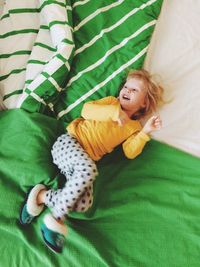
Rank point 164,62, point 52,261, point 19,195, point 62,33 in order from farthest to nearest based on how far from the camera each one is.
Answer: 1. point 164,62
2. point 62,33
3. point 19,195
4. point 52,261

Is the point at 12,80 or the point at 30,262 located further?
the point at 12,80

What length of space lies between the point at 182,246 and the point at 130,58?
718mm

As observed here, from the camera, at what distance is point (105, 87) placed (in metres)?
1.40

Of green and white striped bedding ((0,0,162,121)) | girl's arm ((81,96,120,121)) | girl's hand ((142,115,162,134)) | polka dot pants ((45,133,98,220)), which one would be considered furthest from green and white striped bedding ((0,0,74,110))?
girl's hand ((142,115,162,134))

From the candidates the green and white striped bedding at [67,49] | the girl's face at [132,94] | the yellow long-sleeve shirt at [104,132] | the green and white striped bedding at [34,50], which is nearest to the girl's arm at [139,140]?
the yellow long-sleeve shirt at [104,132]

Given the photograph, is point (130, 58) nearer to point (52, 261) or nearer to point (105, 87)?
point (105, 87)

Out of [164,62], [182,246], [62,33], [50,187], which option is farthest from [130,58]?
[182,246]

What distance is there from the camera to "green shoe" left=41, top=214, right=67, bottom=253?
1.09 meters

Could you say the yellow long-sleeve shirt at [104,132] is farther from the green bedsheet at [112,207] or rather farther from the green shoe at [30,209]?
the green shoe at [30,209]

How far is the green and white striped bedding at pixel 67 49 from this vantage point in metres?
1.35

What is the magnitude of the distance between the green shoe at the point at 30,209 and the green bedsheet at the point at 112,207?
0.07 ft

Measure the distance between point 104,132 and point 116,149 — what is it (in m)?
0.12

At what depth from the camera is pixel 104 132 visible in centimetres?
127

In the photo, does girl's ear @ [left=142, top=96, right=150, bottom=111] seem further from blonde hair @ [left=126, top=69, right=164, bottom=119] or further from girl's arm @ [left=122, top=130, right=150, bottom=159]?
girl's arm @ [left=122, top=130, right=150, bottom=159]
